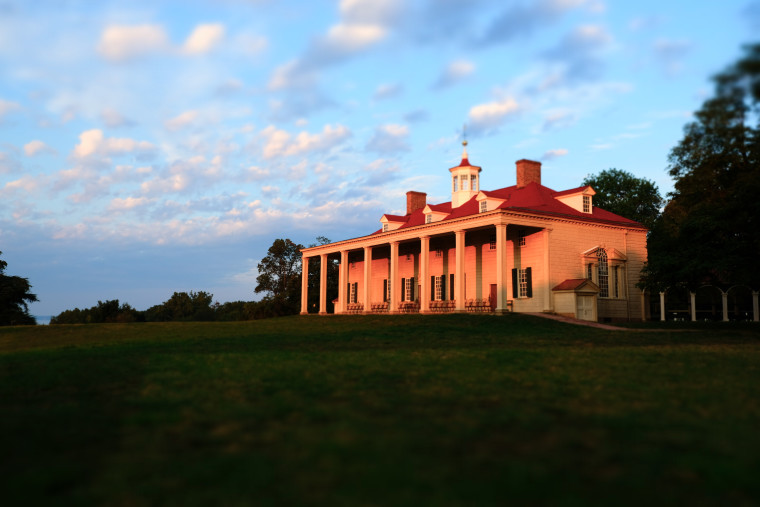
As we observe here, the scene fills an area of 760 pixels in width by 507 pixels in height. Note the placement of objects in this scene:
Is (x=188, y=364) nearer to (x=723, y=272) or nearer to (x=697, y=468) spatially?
(x=697, y=468)

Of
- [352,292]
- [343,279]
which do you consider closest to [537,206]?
[343,279]

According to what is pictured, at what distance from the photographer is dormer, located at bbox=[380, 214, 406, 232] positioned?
157 feet

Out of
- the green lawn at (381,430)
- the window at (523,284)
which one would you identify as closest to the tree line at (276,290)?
the window at (523,284)

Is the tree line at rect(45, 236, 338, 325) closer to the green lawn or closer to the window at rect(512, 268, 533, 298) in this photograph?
the window at rect(512, 268, 533, 298)

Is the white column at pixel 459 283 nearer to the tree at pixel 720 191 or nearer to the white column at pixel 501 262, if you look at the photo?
the white column at pixel 501 262

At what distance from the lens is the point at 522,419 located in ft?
26.4

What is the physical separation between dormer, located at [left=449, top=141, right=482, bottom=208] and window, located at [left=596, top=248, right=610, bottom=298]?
405 inches

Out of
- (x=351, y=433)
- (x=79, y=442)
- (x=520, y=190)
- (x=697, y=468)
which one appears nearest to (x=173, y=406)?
(x=79, y=442)

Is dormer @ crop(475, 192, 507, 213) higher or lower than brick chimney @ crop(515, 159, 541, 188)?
lower

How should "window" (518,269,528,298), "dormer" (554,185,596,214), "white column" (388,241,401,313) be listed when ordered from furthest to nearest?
"white column" (388,241,401,313) → "dormer" (554,185,596,214) → "window" (518,269,528,298)

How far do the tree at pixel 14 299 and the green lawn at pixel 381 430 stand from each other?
39.5 m

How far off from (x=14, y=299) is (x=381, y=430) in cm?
5204

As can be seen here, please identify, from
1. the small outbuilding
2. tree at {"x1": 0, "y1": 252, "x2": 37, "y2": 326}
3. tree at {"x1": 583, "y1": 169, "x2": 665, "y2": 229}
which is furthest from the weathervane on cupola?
tree at {"x1": 0, "y1": 252, "x2": 37, "y2": 326}

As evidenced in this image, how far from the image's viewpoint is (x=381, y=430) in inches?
293
